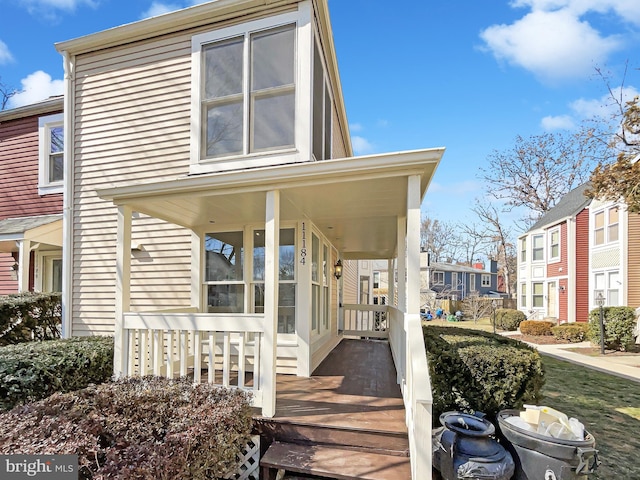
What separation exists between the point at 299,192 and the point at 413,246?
4.71 ft

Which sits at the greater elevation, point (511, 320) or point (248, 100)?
point (248, 100)

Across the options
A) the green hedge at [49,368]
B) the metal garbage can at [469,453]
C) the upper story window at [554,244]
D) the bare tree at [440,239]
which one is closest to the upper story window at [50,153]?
the green hedge at [49,368]

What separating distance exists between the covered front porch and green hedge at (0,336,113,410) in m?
0.43

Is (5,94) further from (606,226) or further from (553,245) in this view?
(553,245)

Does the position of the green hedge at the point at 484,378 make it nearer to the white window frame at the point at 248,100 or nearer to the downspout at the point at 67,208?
the white window frame at the point at 248,100

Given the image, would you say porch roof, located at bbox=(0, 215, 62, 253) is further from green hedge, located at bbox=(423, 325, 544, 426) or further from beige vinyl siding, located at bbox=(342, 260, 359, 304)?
beige vinyl siding, located at bbox=(342, 260, 359, 304)

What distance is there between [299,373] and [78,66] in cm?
668

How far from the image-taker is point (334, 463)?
301 cm

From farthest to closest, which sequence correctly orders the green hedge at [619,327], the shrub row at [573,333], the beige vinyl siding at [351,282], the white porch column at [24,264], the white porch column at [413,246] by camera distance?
1. the shrub row at [573,333]
2. the beige vinyl siding at [351,282]
3. the green hedge at [619,327]
4. the white porch column at [24,264]
5. the white porch column at [413,246]

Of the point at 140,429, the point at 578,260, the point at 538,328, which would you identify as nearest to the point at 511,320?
the point at 538,328

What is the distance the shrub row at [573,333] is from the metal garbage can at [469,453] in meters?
12.6

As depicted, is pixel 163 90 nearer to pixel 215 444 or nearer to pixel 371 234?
pixel 371 234

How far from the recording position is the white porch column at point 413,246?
3301 millimetres

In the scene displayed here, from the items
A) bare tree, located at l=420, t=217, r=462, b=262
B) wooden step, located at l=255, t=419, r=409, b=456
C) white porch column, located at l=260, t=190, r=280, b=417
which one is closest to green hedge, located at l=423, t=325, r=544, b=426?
wooden step, located at l=255, t=419, r=409, b=456
